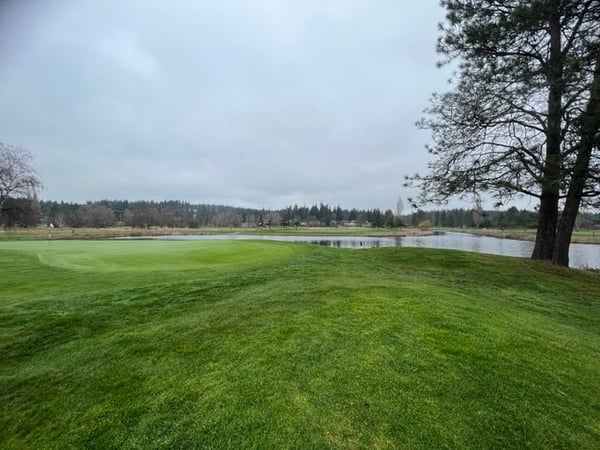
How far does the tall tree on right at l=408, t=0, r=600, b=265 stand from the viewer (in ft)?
23.6

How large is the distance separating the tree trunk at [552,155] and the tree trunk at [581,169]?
40 cm

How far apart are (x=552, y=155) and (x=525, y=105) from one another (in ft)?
6.15

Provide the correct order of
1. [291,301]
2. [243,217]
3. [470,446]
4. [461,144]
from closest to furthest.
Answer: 1. [470,446]
2. [291,301]
3. [461,144]
4. [243,217]

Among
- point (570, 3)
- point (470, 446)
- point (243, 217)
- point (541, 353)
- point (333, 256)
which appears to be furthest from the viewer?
point (243, 217)

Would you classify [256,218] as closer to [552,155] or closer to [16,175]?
[16,175]

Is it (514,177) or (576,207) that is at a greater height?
(514,177)

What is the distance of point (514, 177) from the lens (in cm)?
889

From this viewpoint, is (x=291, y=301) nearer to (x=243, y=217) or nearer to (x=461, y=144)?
(x=461, y=144)

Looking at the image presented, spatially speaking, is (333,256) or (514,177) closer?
(514,177)

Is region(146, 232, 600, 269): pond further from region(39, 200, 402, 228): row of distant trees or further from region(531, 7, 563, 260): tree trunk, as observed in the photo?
region(39, 200, 402, 228): row of distant trees

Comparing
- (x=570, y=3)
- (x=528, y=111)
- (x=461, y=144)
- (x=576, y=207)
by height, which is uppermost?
(x=570, y=3)

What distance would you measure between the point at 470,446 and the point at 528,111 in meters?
10.2

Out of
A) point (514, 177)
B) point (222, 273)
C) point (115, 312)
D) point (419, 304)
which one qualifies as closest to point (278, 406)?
point (419, 304)

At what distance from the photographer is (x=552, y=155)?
25.9 feet
